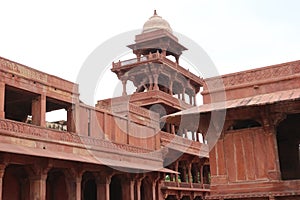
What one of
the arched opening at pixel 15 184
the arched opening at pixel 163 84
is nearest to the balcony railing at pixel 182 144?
the arched opening at pixel 163 84

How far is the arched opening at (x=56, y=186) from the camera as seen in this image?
70.0 ft

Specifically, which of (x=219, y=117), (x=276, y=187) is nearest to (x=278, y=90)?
(x=219, y=117)

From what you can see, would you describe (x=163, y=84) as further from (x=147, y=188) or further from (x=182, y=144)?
(x=147, y=188)

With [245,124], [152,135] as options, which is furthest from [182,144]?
[245,124]

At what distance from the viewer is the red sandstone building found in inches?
501

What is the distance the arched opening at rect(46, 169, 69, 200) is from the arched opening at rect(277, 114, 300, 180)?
34.7ft

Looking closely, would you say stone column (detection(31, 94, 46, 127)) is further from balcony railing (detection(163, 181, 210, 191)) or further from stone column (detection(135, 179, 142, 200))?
balcony railing (detection(163, 181, 210, 191))

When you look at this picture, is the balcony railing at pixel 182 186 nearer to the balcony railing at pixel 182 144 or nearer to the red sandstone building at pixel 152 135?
the red sandstone building at pixel 152 135

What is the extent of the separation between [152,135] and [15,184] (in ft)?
31.3

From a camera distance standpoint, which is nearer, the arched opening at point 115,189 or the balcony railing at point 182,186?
the arched opening at point 115,189

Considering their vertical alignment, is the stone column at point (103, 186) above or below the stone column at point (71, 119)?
below

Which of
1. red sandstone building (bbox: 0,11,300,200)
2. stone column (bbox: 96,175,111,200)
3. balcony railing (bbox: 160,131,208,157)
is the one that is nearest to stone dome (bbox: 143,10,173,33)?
red sandstone building (bbox: 0,11,300,200)

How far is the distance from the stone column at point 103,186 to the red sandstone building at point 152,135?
1.8 inches

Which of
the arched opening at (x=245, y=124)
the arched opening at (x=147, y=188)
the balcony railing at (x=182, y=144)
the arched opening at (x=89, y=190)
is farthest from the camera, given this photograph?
the balcony railing at (x=182, y=144)
